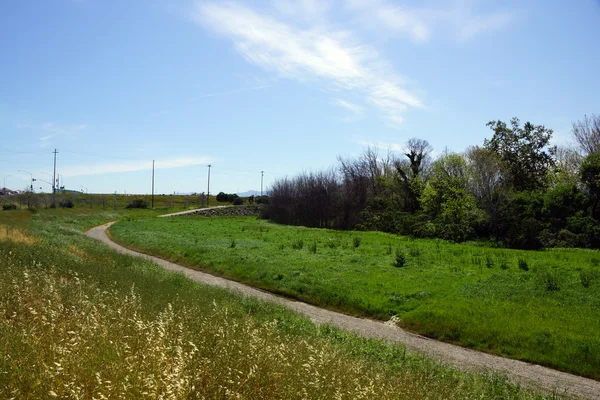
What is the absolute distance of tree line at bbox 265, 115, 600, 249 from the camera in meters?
31.6

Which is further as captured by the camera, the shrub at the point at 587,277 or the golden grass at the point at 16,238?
the golden grass at the point at 16,238

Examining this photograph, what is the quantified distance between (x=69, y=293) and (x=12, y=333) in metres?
2.43

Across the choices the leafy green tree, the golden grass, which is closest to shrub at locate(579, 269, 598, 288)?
the leafy green tree

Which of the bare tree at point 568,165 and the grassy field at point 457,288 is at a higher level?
the bare tree at point 568,165

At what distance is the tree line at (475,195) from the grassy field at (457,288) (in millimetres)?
9570

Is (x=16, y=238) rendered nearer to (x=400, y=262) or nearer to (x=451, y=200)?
(x=400, y=262)

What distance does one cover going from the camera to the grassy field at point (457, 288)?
10.7m

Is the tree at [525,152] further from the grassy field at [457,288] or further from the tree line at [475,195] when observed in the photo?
the grassy field at [457,288]

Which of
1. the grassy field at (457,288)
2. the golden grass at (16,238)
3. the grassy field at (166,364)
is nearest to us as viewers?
the grassy field at (166,364)

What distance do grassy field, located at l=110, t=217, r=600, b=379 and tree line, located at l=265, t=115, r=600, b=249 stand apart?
957 cm

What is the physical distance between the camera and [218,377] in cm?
479

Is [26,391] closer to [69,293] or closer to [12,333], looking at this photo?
[12,333]

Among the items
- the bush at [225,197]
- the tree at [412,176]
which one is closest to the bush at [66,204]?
the bush at [225,197]

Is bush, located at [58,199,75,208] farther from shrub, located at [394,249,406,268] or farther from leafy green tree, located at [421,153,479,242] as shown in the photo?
shrub, located at [394,249,406,268]
